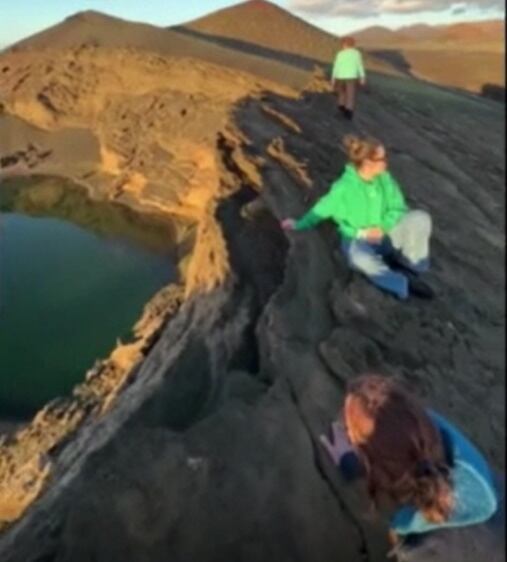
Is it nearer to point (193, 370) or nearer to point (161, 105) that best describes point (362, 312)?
point (193, 370)

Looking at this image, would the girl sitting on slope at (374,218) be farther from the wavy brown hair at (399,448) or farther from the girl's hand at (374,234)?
the wavy brown hair at (399,448)

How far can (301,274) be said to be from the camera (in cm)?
716

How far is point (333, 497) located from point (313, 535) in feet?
0.59

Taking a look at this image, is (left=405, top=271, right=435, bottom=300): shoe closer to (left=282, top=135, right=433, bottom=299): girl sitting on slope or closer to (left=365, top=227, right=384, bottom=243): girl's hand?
(left=282, top=135, right=433, bottom=299): girl sitting on slope

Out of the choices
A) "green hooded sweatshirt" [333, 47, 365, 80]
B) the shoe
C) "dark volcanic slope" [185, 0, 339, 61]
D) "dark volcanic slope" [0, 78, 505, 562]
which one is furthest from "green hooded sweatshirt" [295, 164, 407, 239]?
"dark volcanic slope" [185, 0, 339, 61]

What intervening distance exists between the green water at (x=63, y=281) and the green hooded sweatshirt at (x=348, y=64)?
565 centimetres

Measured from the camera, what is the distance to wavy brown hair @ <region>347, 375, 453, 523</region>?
205cm

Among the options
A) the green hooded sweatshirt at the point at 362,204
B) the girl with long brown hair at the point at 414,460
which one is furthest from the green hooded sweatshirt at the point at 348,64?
the girl with long brown hair at the point at 414,460

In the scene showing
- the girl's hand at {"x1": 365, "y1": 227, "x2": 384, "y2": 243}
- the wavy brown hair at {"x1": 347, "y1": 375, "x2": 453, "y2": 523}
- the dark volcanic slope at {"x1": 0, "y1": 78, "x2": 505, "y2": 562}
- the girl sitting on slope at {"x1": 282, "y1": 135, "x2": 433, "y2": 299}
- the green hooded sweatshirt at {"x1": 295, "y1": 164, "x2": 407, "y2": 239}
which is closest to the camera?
the wavy brown hair at {"x1": 347, "y1": 375, "x2": 453, "y2": 523}

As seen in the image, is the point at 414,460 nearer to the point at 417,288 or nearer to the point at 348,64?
the point at 417,288

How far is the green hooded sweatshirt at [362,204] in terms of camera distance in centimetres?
471

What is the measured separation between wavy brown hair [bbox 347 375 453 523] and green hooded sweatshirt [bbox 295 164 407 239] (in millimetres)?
2504

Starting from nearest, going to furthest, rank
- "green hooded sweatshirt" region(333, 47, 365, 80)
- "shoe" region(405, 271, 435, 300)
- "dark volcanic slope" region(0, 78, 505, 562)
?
"dark volcanic slope" region(0, 78, 505, 562) → "shoe" region(405, 271, 435, 300) → "green hooded sweatshirt" region(333, 47, 365, 80)

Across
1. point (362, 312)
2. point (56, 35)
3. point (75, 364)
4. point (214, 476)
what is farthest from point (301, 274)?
point (56, 35)
